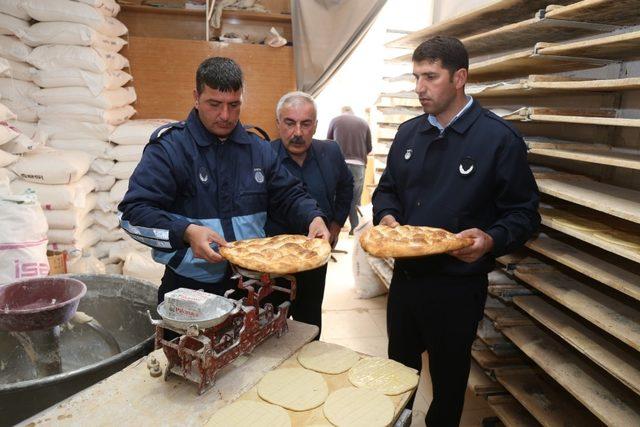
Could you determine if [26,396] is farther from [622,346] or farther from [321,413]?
[622,346]

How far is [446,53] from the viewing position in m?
1.82

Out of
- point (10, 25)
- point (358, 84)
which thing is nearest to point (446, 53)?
point (10, 25)

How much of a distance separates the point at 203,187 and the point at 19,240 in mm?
1352

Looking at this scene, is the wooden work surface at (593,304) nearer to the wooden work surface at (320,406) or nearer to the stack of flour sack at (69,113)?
the wooden work surface at (320,406)

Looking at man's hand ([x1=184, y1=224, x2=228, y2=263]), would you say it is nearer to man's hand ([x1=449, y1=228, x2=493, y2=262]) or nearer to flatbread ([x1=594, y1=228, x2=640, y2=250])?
man's hand ([x1=449, y1=228, x2=493, y2=262])

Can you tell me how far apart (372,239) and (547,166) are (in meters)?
1.16

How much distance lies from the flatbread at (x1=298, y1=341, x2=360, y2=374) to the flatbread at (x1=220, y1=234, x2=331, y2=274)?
0.28m

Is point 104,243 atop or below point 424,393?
atop

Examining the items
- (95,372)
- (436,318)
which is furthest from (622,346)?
(95,372)

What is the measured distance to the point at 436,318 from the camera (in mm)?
1885

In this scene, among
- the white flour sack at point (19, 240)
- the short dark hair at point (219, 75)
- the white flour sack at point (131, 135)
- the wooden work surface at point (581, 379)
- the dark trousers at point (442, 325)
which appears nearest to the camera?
the wooden work surface at point (581, 379)

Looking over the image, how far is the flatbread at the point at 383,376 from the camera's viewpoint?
1322 millimetres

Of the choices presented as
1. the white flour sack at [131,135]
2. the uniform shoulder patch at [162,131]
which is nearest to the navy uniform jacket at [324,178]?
the uniform shoulder patch at [162,131]

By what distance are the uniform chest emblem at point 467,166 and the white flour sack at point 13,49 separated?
3.30 meters
